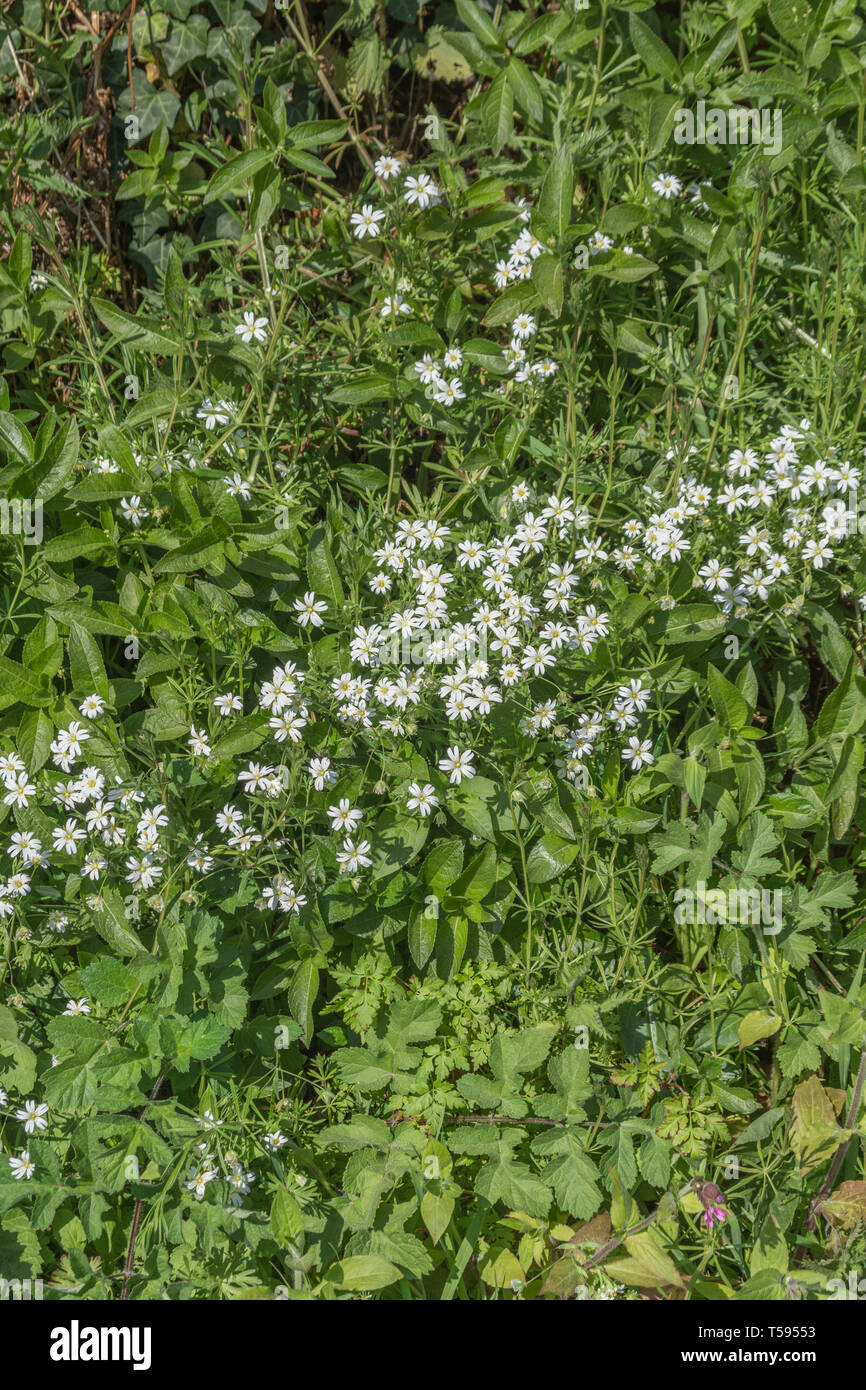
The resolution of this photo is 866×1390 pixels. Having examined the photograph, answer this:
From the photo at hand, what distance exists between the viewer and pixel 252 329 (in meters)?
2.96

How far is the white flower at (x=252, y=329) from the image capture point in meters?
2.95

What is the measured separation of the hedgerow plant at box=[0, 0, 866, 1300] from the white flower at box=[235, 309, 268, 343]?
10 mm

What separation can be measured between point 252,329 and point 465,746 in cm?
128

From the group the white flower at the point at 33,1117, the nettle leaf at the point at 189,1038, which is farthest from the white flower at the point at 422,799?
the white flower at the point at 33,1117

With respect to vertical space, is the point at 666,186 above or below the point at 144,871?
above

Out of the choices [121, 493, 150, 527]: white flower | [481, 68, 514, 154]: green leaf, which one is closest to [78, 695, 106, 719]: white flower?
[121, 493, 150, 527]: white flower

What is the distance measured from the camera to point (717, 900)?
272cm

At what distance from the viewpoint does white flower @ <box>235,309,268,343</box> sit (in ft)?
9.67

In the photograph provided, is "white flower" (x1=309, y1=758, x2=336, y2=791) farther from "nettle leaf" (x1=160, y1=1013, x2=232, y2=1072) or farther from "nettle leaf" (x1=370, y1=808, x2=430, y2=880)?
"nettle leaf" (x1=160, y1=1013, x2=232, y2=1072)

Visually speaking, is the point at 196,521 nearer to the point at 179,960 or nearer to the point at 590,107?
the point at 179,960

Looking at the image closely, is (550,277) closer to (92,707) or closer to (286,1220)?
(92,707)

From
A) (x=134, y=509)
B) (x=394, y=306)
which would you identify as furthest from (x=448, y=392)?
(x=134, y=509)

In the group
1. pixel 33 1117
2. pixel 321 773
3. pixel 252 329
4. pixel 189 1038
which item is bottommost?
pixel 33 1117

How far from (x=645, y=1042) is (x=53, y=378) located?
272 centimetres
